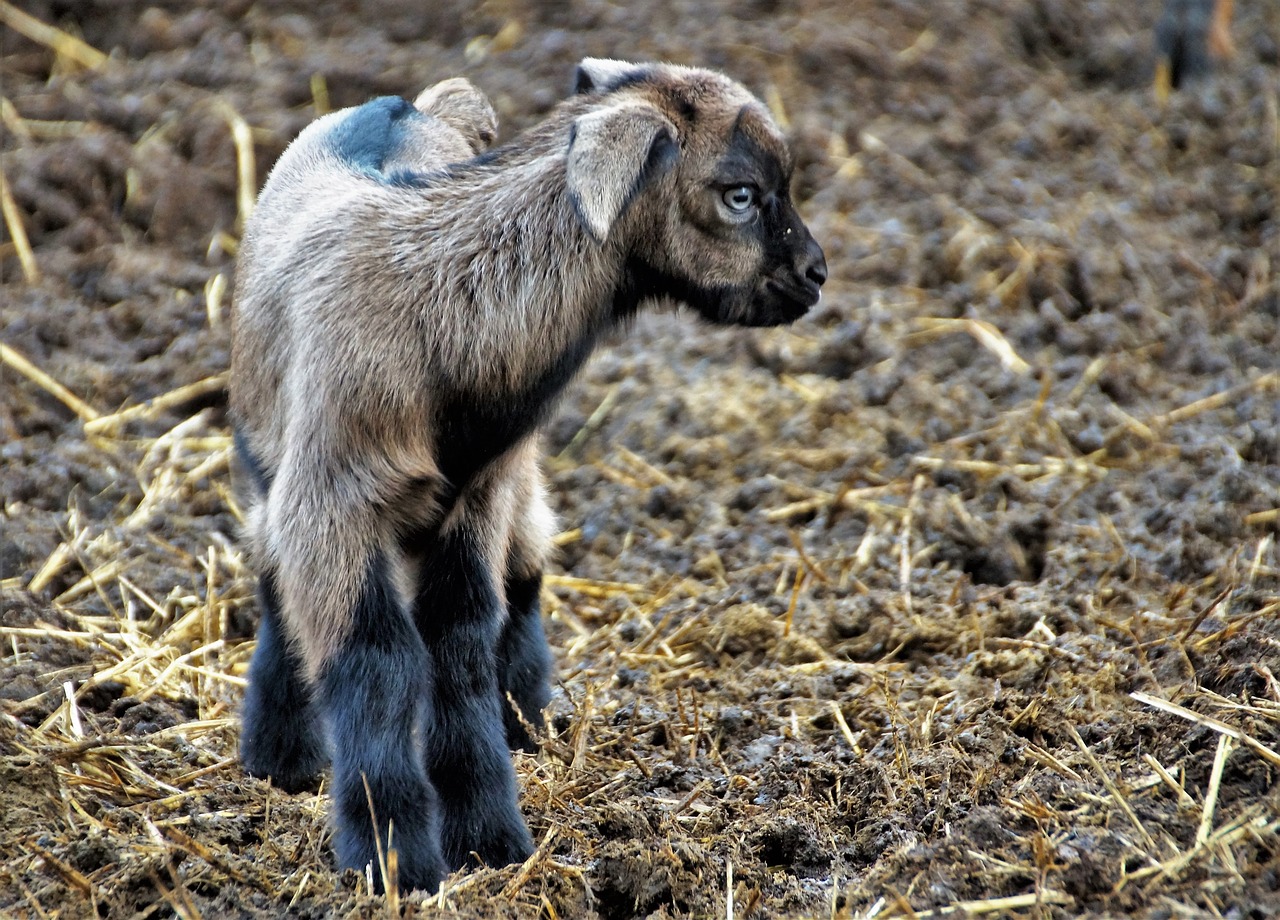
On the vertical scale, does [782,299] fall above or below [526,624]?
above

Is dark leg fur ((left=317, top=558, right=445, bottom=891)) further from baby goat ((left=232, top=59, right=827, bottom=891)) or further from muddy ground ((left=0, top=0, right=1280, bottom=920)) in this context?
muddy ground ((left=0, top=0, right=1280, bottom=920))

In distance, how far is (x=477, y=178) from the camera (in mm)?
4480

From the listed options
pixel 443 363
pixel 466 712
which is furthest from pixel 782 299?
pixel 466 712

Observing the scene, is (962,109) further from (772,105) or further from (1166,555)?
(1166,555)

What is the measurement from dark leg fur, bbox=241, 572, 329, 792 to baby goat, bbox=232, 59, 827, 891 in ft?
0.06

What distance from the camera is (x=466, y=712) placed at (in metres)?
4.48

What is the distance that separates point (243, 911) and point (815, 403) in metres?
4.28

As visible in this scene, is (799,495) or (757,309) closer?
(757,309)

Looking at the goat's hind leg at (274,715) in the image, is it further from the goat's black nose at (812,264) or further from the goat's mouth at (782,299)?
the goat's black nose at (812,264)

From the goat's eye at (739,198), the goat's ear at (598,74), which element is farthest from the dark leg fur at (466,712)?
the goat's ear at (598,74)

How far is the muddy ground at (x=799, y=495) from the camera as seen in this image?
412cm

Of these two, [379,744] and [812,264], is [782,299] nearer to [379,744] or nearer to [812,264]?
[812,264]

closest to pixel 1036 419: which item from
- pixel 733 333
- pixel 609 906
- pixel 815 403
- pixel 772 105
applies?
pixel 815 403

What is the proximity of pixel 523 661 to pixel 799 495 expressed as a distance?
2179mm
